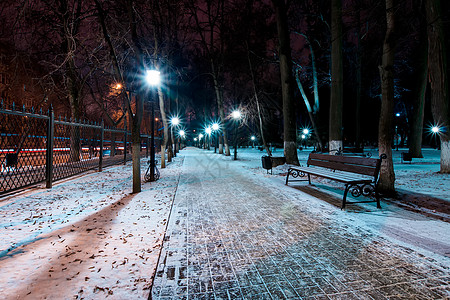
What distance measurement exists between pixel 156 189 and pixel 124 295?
5.77 meters

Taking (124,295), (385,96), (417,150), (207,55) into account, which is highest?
(207,55)

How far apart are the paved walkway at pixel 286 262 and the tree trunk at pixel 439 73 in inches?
361

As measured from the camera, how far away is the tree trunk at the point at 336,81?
37.0 ft

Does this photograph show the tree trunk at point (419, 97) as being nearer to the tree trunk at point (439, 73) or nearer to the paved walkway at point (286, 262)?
the tree trunk at point (439, 73)

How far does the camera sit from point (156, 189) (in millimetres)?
8023

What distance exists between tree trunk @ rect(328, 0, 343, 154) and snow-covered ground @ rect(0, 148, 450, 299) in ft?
Result: 15.4

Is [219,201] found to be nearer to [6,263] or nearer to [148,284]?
[148,284]

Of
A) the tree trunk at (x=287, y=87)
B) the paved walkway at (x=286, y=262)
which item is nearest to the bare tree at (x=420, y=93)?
the tree trunk at (x=287, y=87)

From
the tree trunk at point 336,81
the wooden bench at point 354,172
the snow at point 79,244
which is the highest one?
the tree trunk at point 336,81

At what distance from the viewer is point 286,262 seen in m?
3.06

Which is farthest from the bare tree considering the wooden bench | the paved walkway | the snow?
the snow

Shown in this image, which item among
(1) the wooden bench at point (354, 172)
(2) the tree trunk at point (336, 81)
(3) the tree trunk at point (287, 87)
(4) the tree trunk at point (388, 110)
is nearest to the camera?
(1) the wooden bench at point (354, 172)

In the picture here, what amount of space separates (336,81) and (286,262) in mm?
10756

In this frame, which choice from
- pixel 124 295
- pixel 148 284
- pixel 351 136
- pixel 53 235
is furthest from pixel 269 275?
pixel 351 136
